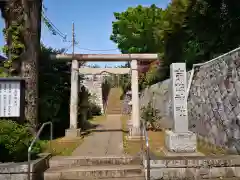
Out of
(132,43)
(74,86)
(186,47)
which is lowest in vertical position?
(74,86)

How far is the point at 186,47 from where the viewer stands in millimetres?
13141

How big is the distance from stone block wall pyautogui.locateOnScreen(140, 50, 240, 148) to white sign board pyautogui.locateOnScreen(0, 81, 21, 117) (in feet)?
17.2

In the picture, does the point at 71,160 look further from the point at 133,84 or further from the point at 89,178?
the point at 133,84

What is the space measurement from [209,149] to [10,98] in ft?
18.1

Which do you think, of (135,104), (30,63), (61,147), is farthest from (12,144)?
(135,104)

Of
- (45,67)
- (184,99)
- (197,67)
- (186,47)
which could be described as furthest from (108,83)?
(184,99)

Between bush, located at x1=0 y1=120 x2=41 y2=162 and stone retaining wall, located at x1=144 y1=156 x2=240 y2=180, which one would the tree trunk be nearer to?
bush, located at x1=0 y1=120 x2=41 y2=162

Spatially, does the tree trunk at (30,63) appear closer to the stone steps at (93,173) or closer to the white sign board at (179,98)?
the stone steps at (93,173)

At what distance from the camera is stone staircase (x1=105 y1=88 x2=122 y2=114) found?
25480 millimetres

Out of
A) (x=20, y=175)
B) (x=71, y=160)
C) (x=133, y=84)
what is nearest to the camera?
(x=20, y=175)

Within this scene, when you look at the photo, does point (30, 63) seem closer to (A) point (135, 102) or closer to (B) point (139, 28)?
(A) point (135, 102)

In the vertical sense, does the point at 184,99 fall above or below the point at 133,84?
below

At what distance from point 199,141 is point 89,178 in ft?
13.5

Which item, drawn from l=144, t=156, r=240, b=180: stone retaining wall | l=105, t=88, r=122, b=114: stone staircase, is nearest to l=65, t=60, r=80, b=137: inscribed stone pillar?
l=144, t=156, r=240, b=180: stone retaining wall
